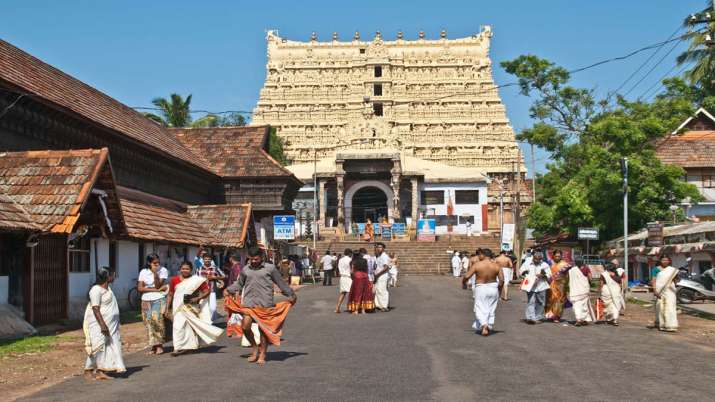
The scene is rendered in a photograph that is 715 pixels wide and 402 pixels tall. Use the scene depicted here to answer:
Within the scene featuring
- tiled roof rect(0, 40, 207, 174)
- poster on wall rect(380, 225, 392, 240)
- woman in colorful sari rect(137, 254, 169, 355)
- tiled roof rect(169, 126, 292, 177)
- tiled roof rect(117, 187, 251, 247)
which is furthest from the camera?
poster on wall rect(380, 225, 392, 240)

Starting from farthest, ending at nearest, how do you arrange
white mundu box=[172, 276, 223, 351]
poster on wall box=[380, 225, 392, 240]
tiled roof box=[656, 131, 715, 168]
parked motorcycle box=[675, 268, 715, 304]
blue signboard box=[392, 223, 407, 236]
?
blue signboard box=[392, 223, 407, 236] < poster on wall box=[380, 225, 392, 240] < tiled roof box=[656, 131, 715, 168] < parked motorcycle box=[675, 268, 715, 304] < white mundu box=[172, 276, 223, 351]

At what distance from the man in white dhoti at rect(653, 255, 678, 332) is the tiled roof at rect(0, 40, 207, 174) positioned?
1323cm

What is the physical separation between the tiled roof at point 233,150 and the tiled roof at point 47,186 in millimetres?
16611

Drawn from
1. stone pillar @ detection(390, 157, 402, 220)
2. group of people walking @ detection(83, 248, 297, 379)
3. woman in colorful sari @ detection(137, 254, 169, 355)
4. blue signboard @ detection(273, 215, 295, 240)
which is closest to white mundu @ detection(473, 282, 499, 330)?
group of people walking @ detection(83, 248, 297, 379)

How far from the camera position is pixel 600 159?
34656mm

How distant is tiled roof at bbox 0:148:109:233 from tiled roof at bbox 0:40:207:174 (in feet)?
5.66

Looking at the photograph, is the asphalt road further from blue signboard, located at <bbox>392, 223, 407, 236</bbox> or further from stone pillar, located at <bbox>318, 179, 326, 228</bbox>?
stone pillar, located at <bbox>318, 179, 326, 228</bbox>

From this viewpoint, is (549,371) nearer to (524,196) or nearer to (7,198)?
(7,198)

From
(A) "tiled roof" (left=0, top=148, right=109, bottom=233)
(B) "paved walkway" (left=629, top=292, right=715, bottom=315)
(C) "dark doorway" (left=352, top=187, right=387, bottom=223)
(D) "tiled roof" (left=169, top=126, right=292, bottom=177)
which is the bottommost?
(B) "paved walkway" (left=629, top=292, right=715, bottom=315)

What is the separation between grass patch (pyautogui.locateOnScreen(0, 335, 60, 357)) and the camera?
12.8m

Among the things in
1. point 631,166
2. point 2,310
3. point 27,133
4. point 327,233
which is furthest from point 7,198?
point 327,233

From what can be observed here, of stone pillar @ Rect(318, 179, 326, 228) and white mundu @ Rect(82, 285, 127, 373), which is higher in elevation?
stone pillar @ Rect(318, 179, 326, 228)

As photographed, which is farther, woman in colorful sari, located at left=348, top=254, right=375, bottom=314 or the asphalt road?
woman in colorful sari, located at left=348, top=254, right=375, bottom=314

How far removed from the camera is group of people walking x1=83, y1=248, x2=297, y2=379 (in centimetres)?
1008
